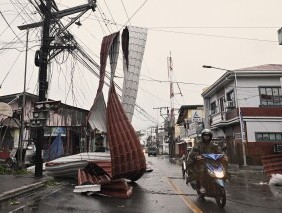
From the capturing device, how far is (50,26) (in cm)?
1706

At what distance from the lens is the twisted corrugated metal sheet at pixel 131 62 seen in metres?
12.8

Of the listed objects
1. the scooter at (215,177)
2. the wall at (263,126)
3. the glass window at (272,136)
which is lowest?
the scooter at (215,177)

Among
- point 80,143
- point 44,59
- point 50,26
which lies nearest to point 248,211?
point 44,59

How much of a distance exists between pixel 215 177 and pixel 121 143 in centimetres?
336

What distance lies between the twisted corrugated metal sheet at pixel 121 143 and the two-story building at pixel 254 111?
20981 millimetres

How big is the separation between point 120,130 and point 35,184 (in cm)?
392

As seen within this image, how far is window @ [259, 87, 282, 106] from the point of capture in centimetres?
3281

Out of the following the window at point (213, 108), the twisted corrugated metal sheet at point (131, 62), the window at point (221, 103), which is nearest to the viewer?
the twisted corrugated metal sheet at point (131, 62)

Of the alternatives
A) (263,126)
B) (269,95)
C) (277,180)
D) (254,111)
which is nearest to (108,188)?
(277,180)

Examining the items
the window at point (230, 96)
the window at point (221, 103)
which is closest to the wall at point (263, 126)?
the window at point (230, 96)

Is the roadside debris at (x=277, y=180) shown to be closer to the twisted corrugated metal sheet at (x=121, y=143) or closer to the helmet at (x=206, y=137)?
the helmet at (x=206, y=137)

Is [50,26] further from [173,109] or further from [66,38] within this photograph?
[173,109]

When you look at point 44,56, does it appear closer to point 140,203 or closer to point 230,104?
point 140,203

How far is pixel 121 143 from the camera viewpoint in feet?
35.1
